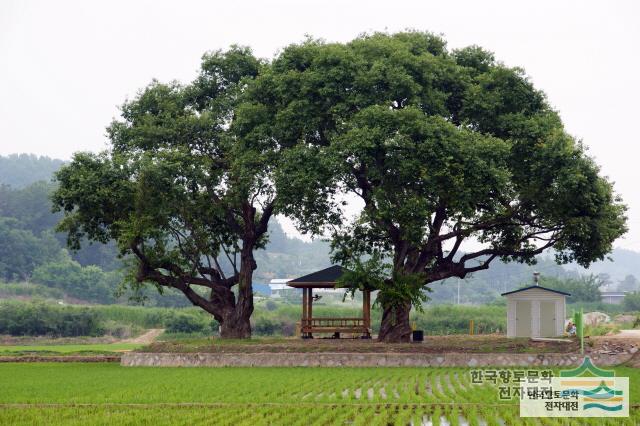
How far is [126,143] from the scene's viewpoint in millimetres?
43594

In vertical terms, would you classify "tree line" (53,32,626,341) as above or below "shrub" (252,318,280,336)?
above

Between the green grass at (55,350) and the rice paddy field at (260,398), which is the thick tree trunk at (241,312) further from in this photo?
the rice paddy field at (260,398)

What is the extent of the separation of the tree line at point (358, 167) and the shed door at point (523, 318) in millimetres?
2729

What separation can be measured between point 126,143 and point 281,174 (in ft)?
35.8

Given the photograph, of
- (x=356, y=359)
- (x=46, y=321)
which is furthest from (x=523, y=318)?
(x=46, y=321)

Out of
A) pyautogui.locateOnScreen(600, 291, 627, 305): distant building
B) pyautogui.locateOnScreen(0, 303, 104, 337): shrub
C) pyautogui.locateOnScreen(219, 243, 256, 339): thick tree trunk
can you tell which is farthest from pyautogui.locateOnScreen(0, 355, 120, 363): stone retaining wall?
pyautogui.locateOnScreen(600, 291, 627, 305): distant building

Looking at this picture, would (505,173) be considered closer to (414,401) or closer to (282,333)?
(414,401)

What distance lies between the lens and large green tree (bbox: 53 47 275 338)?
3862 centimetres

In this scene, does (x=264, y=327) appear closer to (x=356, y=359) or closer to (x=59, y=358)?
(x=59, y=358)

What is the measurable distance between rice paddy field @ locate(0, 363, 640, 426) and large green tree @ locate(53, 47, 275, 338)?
29.7 ft

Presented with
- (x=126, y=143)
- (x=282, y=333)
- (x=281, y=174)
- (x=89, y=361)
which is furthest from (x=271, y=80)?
(x=282, y=333)

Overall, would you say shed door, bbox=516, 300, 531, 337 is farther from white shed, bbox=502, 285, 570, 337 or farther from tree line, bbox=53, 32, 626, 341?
tree line, bbox=53, 32, 626, 341

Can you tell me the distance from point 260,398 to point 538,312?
24640 millimetres

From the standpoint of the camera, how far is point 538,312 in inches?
1730
